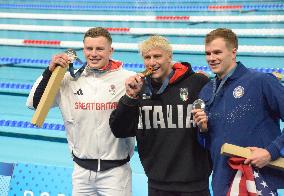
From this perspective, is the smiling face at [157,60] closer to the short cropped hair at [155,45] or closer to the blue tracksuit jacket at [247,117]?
the short cropped hair at [155,45]

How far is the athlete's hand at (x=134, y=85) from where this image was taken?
228 cm

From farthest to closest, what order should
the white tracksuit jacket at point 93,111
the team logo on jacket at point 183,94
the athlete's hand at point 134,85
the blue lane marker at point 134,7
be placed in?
1. the blue lane marker at point 134,7
2. the white tracksuit jacket at point 93,111
3. the team logo on jacket at point 183,94
4. the athlete's hand at point 134,85

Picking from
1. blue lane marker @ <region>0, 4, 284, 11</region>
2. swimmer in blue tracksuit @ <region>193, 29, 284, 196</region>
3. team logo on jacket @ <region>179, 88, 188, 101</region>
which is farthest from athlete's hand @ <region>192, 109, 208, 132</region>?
blue lane marker @ <region>0, 4, 284, 11</region>

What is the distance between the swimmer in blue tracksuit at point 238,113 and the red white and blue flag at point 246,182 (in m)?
0.03

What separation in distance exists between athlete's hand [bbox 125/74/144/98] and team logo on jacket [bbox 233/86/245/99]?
455 mm

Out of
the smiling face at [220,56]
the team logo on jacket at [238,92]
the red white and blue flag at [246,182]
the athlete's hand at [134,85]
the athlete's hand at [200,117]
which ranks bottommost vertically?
the red white and blue flag at [246,182]

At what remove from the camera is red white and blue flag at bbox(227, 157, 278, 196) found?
6.81 feet

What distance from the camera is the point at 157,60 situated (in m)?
2.38

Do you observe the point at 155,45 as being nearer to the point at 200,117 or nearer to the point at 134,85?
the point at 134,85

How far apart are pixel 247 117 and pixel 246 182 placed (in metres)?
0.29

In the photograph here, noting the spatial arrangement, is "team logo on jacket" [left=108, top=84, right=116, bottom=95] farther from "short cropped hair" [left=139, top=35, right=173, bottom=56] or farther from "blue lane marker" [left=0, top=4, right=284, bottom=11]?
"blue lane marker" [left=0, top=4, right=284, bottom=11]

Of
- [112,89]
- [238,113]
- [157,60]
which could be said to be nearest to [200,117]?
[238,113]

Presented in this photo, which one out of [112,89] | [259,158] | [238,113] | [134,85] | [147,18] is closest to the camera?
[259,158]

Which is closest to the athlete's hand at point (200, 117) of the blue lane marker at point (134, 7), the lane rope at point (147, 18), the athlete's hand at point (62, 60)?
the athlete's hand at point (62, 60)
